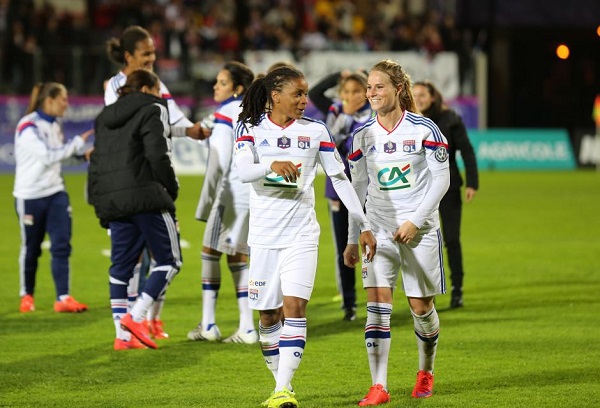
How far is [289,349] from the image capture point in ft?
20.6

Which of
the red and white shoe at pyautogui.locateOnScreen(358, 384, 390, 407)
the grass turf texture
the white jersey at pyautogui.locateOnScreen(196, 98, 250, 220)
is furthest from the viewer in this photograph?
the white jersey at pyautogui.locateOnScreen(196, 98, 250, 220)

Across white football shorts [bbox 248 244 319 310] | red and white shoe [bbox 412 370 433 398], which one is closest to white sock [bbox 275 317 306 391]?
white football shorts [bbox 248 244 319 310]

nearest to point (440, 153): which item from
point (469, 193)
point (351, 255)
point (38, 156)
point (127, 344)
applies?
point (351, 255)

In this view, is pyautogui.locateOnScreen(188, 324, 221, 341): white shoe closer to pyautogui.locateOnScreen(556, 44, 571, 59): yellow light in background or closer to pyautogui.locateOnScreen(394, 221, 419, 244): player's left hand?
pyautogui.locateOnScreen(394, 221, 419, 244): player's left hand

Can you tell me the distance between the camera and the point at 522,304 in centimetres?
1060

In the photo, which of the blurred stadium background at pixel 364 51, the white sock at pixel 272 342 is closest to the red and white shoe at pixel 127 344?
the white sock at pixel 272 342

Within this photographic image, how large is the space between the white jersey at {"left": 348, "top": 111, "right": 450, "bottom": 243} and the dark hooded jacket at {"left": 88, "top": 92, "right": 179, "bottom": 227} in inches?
74.9

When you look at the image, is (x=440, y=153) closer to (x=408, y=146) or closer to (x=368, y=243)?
(x=408, y=146)

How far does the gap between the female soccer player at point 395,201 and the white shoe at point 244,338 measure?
2.27 m

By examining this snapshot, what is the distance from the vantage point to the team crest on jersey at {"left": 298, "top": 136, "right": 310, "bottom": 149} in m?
6.36

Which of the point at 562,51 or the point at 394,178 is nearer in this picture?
the point at 394,178

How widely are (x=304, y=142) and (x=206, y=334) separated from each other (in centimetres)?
297

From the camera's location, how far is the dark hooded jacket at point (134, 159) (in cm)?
802

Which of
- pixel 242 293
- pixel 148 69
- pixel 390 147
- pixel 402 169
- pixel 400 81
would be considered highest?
pixel 148 69
